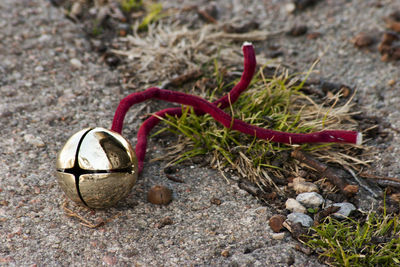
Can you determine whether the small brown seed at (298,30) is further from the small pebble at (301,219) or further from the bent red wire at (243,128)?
the small pebble at (301,219)

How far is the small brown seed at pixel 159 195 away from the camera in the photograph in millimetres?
2801

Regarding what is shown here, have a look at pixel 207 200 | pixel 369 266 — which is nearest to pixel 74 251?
pixel 207 200

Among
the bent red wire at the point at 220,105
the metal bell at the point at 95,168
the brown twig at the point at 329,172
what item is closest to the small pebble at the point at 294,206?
the brown twig at the point at 329,172

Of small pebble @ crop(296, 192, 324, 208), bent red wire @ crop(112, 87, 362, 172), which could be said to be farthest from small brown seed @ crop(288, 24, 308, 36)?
small pebble @ crop(296, 192, 324, 208)

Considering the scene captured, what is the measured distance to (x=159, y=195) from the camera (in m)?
2.80

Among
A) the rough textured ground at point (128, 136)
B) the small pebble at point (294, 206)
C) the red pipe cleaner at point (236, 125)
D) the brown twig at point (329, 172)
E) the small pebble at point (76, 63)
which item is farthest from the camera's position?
the small pebble at point (76, 63)

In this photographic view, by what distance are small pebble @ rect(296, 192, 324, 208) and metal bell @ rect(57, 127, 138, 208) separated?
109 centimetres

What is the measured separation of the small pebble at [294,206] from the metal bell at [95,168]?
3.28 feet

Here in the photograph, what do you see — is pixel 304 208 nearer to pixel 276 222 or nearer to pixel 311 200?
pixel 311 200

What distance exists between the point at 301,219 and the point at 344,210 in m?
0.30

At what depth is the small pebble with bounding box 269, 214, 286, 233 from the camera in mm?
2617

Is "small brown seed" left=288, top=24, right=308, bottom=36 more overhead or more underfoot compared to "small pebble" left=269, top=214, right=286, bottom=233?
more overhead

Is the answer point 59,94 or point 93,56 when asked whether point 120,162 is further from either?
point 93,56

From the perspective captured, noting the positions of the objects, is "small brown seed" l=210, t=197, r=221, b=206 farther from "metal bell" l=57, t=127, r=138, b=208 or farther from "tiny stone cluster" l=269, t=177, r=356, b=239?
"metal bell" l=57, t=127, r=138, b=208
